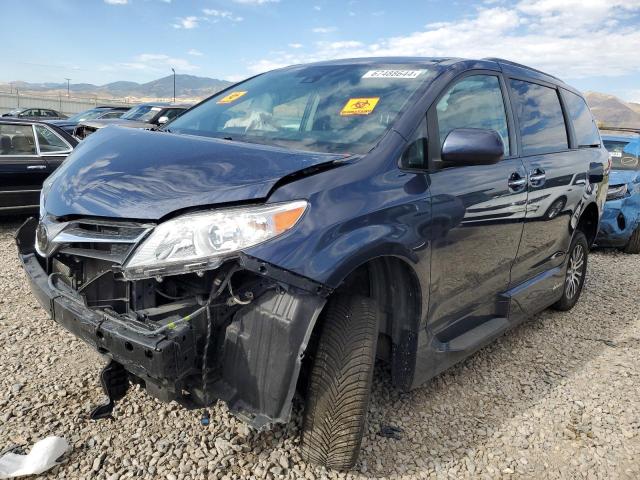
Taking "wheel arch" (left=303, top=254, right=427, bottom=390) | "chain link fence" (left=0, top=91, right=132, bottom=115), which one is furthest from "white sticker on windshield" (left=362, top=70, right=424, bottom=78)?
"chain link fence" (left=0, top=91, right=132, bottom=115)

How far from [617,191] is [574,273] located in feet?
9.32

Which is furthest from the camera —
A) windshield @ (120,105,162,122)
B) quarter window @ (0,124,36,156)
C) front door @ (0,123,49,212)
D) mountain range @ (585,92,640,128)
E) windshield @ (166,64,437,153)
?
mountain range @ (585,92,640,128)

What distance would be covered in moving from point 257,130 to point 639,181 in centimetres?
599

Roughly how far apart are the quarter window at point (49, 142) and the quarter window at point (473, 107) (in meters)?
5.79

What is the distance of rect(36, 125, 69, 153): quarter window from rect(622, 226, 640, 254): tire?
300 inches

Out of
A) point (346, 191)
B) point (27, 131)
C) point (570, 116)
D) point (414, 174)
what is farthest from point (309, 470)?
point (27, 131)

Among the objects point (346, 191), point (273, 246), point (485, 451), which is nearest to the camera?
point (273, 246)

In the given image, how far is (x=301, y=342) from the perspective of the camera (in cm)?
178

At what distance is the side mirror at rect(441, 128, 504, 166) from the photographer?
7.44ft

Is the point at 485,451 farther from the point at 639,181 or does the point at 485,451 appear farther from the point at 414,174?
the point at 639,181

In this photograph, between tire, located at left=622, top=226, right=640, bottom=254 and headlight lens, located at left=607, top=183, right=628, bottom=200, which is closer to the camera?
headlight lens, located at left=607, top=183, right=628, bottom=200

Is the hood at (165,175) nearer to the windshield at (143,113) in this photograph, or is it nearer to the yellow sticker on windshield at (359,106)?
the yellow sticker on windshield at (359,106)

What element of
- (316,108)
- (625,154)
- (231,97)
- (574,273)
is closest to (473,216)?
(316,108)

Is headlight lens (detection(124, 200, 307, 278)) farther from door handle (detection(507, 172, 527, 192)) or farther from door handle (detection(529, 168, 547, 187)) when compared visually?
door handle (detection(529, 168, 547, 187))
